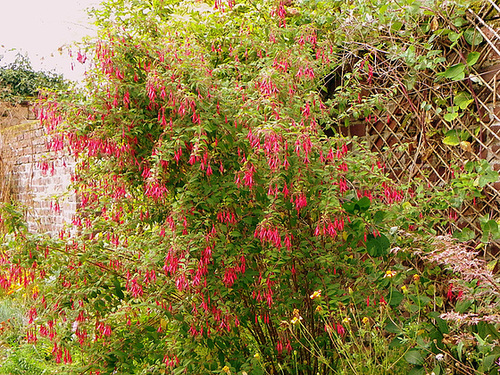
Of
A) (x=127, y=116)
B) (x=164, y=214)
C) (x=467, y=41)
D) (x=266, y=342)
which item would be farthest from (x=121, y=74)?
(x=467, y=41)

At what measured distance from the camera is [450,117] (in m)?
2.90

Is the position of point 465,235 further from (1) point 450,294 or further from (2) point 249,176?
(2) point 249,176

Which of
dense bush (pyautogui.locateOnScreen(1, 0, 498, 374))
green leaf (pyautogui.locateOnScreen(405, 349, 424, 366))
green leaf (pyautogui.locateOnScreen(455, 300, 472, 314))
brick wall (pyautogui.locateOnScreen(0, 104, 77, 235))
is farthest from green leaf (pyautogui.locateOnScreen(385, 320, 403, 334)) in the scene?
brick wall (pyautogui.locateOnScreen(0, 104, 77, 235))

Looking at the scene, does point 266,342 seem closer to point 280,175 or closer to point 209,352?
point 209,352

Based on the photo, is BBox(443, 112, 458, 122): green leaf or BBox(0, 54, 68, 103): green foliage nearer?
BBox(443, 112, 458, 122): green leaf

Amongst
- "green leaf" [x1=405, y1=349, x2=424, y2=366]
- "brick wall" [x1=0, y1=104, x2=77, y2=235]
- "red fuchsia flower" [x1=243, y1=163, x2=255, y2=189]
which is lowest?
"brick wall" [x1=0, y1=104, x2=77, y2=235]

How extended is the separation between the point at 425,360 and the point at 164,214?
1513mm

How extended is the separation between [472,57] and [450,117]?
13.1 inches

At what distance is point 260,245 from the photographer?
267 cm

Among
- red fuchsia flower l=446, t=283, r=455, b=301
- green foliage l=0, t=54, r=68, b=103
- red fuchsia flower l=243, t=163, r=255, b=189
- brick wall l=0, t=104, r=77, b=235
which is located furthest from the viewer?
green foliage l=0, t=54, r=68, b=103

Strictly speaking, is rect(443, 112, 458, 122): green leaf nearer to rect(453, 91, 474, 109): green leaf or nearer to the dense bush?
rect(453, 91, 474, 109): green leaf

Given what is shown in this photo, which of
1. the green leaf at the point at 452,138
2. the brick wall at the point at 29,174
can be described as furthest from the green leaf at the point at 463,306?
the brick wall at the point at 29,174

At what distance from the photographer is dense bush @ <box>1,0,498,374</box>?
2404mm

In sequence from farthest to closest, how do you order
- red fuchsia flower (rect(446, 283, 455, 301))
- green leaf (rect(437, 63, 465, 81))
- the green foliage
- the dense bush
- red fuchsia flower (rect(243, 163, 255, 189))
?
the green foliage
green leaf (rect(437, 63, 465, 81))
red fuchsia flower (rect(446, 283, 455, 301))
the dense bush
red fuchsia flower (rect(243, 163, 255, 189))
